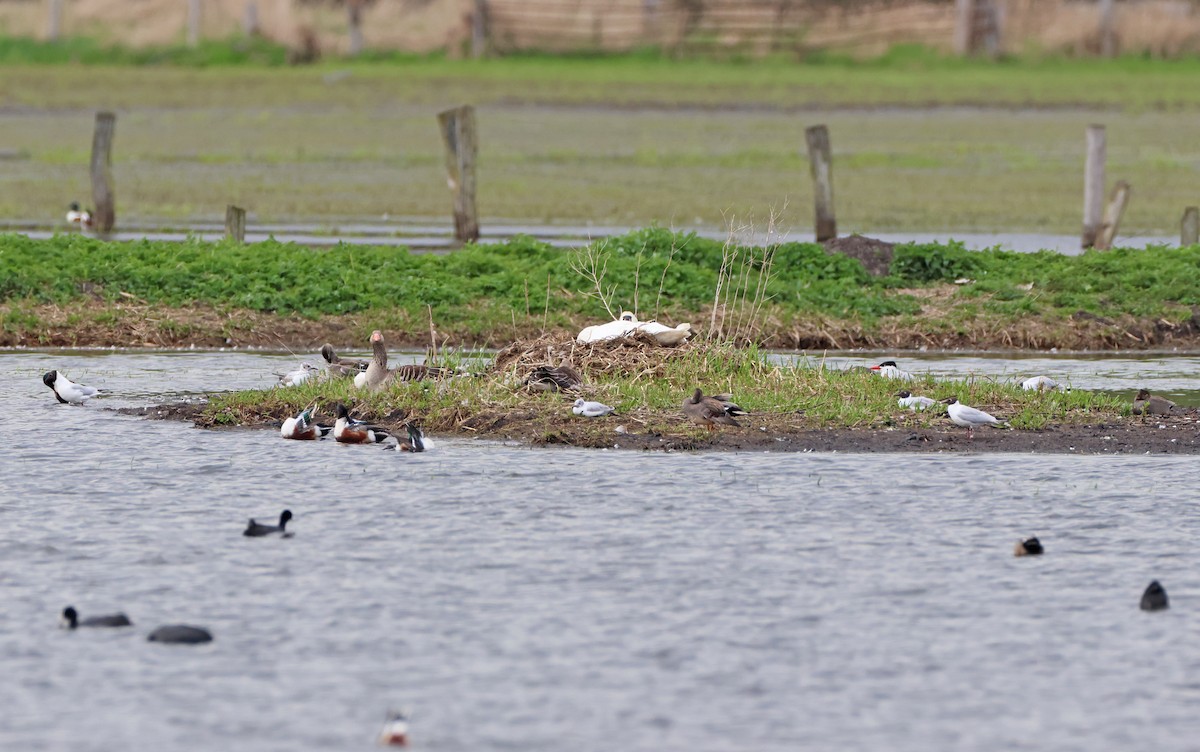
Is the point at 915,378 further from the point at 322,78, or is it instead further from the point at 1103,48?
the point at 1103,48

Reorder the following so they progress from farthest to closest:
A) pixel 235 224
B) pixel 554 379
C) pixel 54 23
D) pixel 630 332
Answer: pixel 54 23
pixel 235 224
pixel 630 332
pixel 554 379

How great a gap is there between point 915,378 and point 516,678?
8253mm

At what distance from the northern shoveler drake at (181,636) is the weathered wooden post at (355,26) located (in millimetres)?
47601

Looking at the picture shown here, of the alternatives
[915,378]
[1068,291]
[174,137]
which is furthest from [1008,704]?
[174,137]

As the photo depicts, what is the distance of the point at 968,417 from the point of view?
15.1 metres

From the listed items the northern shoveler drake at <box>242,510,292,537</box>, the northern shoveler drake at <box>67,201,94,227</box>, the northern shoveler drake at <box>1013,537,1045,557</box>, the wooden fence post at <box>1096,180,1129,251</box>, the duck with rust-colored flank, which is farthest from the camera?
the northern shoveler drake at <box>67,201,94,227</box>

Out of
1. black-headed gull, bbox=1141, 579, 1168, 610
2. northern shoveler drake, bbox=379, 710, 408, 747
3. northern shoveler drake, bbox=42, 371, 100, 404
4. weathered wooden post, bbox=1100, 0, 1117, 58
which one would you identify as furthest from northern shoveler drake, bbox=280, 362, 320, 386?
weathered wooden post, bbox=1100, 0, 1117, 58

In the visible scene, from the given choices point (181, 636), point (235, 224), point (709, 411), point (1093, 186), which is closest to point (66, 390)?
point (709, 411)

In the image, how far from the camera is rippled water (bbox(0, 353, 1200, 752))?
8789mm

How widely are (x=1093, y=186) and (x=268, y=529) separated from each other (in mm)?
17984

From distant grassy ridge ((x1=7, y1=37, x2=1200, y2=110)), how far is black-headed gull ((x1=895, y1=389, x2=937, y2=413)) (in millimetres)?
34166

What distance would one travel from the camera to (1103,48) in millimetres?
56219

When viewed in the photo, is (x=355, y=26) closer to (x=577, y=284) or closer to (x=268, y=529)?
(x=577, y=284)

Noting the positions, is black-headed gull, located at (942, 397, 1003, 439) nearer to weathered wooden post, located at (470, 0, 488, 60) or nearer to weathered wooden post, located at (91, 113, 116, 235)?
weathered wooden post, located at (91, 113, 116, 235)
